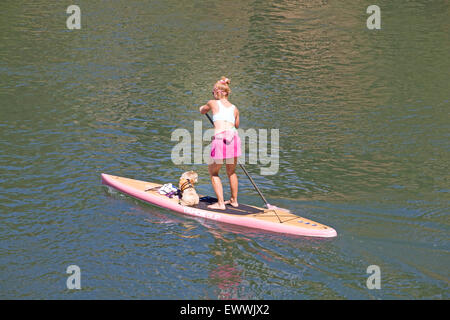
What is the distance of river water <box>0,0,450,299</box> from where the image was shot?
389 inches

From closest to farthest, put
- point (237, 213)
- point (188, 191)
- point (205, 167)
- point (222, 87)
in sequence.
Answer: point (222, 87) < point (237, 213) < point (188, 191) < point (205, 167)

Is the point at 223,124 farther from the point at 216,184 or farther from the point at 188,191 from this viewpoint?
the point at 188,191

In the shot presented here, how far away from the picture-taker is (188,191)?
39.3 ft

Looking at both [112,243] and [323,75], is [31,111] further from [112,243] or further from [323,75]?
[323,75]

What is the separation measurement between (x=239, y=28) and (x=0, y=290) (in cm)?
2150

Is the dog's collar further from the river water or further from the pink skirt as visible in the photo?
the pink skirt

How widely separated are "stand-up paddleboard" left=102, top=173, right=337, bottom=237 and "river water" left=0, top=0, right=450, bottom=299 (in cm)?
17

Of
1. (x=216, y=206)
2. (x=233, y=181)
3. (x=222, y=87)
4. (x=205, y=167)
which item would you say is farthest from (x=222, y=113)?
(x=205, y=167)

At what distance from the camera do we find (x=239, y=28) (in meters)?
29.1

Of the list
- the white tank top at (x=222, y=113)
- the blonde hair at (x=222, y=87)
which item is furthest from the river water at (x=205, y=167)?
the blonde hair at (x=222, y=87)

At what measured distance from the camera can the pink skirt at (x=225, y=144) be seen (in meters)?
11.3

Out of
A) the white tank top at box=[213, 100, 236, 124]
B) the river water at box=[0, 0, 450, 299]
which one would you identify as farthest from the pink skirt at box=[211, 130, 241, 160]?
the river water at box=[0, 0, 450, 299]

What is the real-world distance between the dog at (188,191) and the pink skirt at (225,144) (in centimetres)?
100

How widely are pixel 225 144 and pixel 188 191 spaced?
4.19ft
